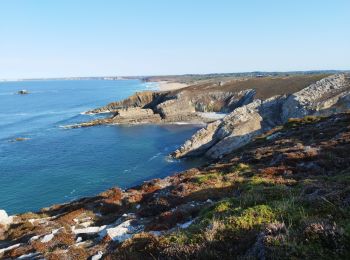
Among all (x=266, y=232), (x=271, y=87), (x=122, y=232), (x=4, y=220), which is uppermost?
(x=266, y=232)

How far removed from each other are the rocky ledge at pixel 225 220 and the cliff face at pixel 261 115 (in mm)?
30803

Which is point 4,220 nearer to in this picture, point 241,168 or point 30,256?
point 30,256

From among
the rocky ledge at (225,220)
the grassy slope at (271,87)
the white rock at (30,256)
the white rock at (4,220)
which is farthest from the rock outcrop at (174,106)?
the white rock at (30,256)

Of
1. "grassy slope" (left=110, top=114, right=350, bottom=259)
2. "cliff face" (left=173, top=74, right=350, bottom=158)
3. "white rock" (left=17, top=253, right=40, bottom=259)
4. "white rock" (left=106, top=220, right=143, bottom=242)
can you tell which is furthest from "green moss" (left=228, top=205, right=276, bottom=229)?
"cliff face" (left=173, top=74, right=350, bottom=158)

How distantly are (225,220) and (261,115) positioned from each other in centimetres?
6642

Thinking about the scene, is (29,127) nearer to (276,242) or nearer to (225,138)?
(225,138)

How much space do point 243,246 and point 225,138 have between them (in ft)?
173

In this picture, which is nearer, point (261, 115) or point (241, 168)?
point (241, 168)

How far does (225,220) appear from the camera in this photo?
354 inches

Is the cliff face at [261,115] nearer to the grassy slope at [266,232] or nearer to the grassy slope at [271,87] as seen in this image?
the grassy slope at [271,87]

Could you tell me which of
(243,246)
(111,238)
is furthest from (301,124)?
(243,246)

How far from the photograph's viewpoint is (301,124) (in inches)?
1682

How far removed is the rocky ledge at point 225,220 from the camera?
269 inches

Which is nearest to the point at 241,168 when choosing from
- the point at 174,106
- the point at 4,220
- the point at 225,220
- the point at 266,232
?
the point at 225,220
